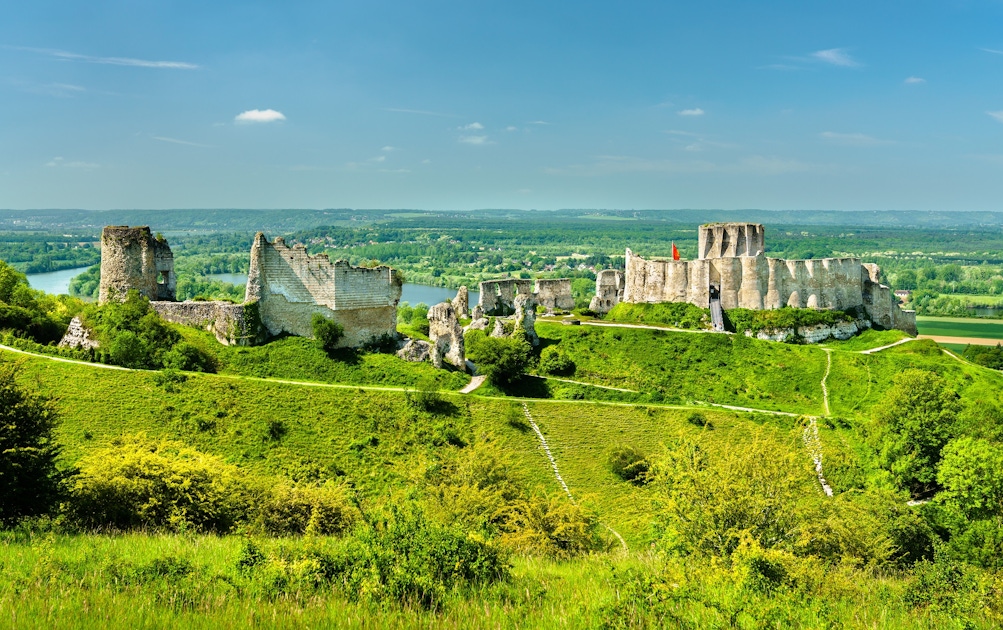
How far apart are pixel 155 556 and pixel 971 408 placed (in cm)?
4057

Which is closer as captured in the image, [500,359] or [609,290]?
[500,359]

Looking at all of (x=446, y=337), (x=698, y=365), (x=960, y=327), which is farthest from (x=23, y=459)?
(x=960, y=327)

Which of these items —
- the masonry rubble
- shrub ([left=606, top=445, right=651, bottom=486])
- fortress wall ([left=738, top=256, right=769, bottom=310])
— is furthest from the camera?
fortress wall ([left=738, top=256, right=769, bottom=310])

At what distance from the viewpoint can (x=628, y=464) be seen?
102 feet

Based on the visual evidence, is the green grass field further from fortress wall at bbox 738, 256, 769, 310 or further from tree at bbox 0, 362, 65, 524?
tree at bbox 0, 362, 65, 524

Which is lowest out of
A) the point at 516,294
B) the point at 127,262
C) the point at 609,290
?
the point at 516,294

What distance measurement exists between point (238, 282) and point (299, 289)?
111m

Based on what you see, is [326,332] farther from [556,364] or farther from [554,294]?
[554,294]

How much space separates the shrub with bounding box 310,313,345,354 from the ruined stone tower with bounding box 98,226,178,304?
916 centimetres

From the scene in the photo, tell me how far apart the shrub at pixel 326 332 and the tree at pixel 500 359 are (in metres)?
7.45

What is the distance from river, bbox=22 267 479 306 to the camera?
12046 cm

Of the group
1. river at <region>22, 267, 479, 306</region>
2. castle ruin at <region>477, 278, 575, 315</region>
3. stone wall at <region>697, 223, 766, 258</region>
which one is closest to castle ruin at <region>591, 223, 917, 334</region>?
stone wall at <region>697, 223, 766, 258</region>

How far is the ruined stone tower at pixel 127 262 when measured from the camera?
123 ft

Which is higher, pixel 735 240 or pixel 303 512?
pixel 735 240
